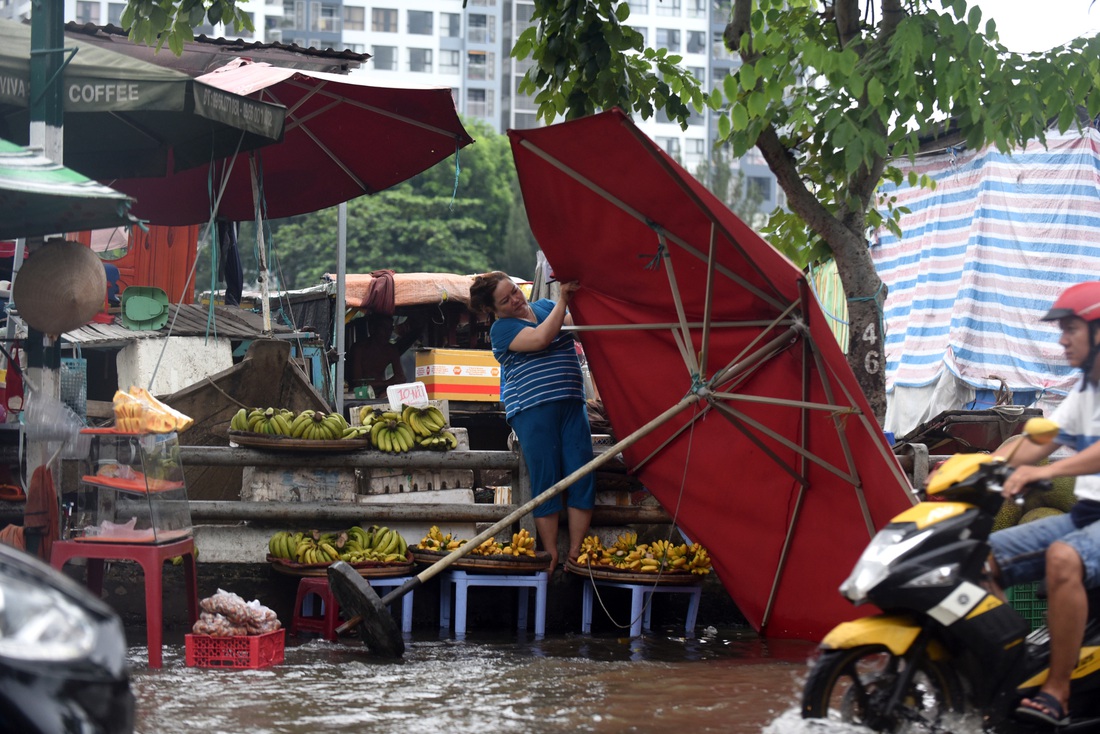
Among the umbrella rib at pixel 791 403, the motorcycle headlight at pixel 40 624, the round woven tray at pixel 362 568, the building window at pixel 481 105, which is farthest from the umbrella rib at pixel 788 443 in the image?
the building window at pixel 481 105

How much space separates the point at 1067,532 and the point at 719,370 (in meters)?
2.60

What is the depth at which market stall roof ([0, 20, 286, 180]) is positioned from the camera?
6.66 meters

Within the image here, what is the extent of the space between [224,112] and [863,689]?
5445 millimetres

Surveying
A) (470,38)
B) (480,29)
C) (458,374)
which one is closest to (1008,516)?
(458,374)

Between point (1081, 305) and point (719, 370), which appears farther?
point (719, 370)

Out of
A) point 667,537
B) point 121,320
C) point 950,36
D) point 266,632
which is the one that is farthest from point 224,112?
point 121,320

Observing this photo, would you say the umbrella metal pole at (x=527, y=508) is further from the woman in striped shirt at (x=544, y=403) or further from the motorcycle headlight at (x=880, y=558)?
the motorcycle headlight at (x=880, y=558)

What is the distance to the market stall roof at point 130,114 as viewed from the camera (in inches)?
262

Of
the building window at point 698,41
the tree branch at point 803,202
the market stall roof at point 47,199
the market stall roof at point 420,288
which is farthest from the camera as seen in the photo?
the building window at point 698,41

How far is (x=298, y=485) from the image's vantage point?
748 centimetres

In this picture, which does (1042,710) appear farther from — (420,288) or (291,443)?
(420,288)

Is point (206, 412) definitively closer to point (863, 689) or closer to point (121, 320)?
point (121, 320)

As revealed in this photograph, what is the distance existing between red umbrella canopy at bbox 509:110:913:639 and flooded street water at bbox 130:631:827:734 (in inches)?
27.4

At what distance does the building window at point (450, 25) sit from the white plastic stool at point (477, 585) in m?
70.9
